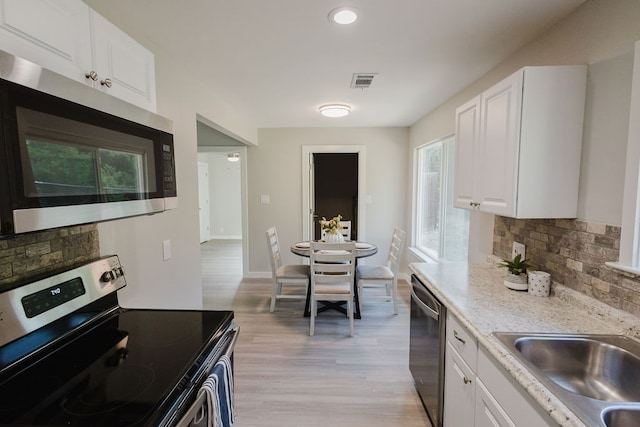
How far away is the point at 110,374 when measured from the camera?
0.99m

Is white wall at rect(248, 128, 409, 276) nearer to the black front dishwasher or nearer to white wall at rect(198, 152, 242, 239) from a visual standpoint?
the black front dishwasher

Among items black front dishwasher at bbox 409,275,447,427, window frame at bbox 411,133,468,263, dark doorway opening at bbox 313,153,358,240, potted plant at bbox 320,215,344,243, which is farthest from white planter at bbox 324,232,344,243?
dark doorway opening at bbox 313,153,358,240

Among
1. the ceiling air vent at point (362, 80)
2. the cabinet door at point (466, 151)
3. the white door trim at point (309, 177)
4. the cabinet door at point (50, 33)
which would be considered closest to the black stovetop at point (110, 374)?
the cabinet door at point (50, 33)

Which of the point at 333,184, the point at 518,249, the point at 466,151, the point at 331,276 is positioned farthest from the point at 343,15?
the point at 333,184

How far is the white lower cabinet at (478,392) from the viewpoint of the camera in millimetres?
986

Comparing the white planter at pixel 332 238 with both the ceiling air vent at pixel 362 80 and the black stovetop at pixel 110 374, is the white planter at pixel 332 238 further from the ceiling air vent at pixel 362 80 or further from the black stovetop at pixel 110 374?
the black stovetop at pixel 110 374

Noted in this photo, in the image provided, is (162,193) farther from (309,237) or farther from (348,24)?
(309,237)

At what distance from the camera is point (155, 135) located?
1.22 meters

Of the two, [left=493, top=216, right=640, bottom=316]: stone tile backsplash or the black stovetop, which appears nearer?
the black stovetop

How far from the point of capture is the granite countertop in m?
0.95

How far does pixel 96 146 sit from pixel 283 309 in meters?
3.08

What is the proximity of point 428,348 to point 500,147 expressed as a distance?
1234mm

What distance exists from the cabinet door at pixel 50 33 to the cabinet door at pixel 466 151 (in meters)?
1.97

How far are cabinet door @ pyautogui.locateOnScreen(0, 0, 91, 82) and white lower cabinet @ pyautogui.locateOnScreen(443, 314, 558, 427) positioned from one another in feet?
5.64
